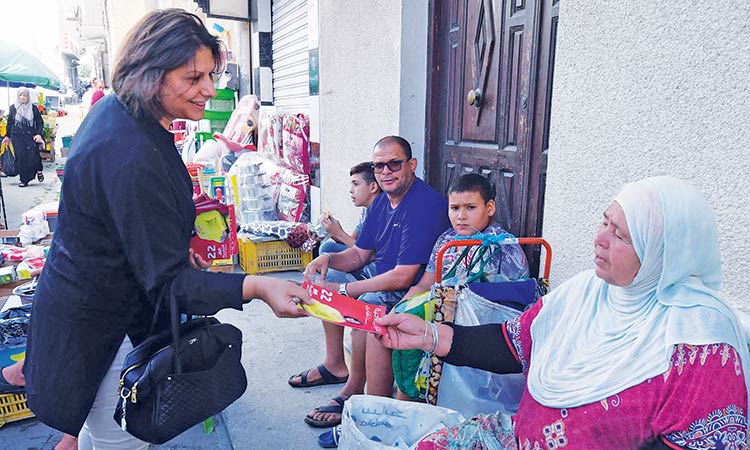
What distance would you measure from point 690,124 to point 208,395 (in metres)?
1.83

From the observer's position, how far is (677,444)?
120cm

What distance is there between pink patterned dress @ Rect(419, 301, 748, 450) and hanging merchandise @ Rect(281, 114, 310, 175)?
5.04 meters

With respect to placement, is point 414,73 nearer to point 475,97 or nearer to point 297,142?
point 475,97

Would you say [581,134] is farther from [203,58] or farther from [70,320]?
[70,320]

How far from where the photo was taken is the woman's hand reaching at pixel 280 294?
5.32ft

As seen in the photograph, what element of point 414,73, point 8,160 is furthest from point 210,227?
point 8,160

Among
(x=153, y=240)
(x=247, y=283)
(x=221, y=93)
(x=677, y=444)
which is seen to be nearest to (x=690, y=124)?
(x=677, y=444)

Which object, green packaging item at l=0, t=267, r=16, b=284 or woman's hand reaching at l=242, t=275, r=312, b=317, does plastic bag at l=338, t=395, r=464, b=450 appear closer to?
woman's hand reaching at l=242, t=275, r=312, b=317

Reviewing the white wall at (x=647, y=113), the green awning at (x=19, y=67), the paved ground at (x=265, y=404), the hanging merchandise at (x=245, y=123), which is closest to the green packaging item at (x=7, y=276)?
the paved ground at (x=265, y=404)

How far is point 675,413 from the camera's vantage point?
120cm

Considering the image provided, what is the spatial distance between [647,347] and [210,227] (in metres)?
3.28

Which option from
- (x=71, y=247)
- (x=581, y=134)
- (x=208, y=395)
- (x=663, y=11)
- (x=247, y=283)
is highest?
(x=663, y=11)

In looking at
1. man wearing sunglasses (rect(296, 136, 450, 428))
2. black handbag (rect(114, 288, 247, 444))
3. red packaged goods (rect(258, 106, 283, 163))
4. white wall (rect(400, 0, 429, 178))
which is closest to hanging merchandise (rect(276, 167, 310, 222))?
red packaged goods (rect(258, 106, 283, 163))

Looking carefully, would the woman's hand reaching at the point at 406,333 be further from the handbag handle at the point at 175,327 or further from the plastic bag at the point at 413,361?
the handbag handle at the point at 175,327
